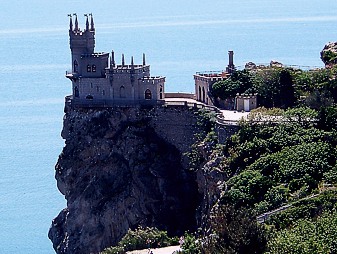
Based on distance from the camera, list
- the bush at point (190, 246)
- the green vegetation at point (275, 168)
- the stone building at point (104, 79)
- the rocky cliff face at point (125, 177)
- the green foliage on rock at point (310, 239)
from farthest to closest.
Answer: the stone building at point (104, 79), the rocky cliff face at point (125, 177), the bush at point (190, 246), the green vegetation at point (275, 168), the green foliage on rock at point (310, 239)

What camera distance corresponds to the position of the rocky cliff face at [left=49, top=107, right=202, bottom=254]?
66.5 meters

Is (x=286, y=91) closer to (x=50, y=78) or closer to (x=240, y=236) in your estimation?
(x=240, y=236)

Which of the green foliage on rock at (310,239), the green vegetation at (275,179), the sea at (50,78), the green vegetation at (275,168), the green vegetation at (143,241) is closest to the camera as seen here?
the green foliage on rock at (310,239)

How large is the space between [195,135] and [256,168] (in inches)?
461

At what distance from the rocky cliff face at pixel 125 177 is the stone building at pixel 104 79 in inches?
35.7

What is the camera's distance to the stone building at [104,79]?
2719 inches

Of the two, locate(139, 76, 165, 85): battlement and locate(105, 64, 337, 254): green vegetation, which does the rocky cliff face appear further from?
locate(105, 64, 337, 254): green vegetation

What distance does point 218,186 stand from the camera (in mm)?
58406

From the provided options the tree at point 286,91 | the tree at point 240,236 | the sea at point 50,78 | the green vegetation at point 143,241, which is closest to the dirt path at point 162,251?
the green vegetation at point 143,241

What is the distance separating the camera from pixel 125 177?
67.8m

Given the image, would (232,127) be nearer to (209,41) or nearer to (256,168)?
(256,168)

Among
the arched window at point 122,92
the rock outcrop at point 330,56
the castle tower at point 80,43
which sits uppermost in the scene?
the castle tower at point 80,43

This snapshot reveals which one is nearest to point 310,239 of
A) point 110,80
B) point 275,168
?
point 275,168

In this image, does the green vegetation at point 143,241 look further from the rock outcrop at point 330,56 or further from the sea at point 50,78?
the sea at point 50,78
